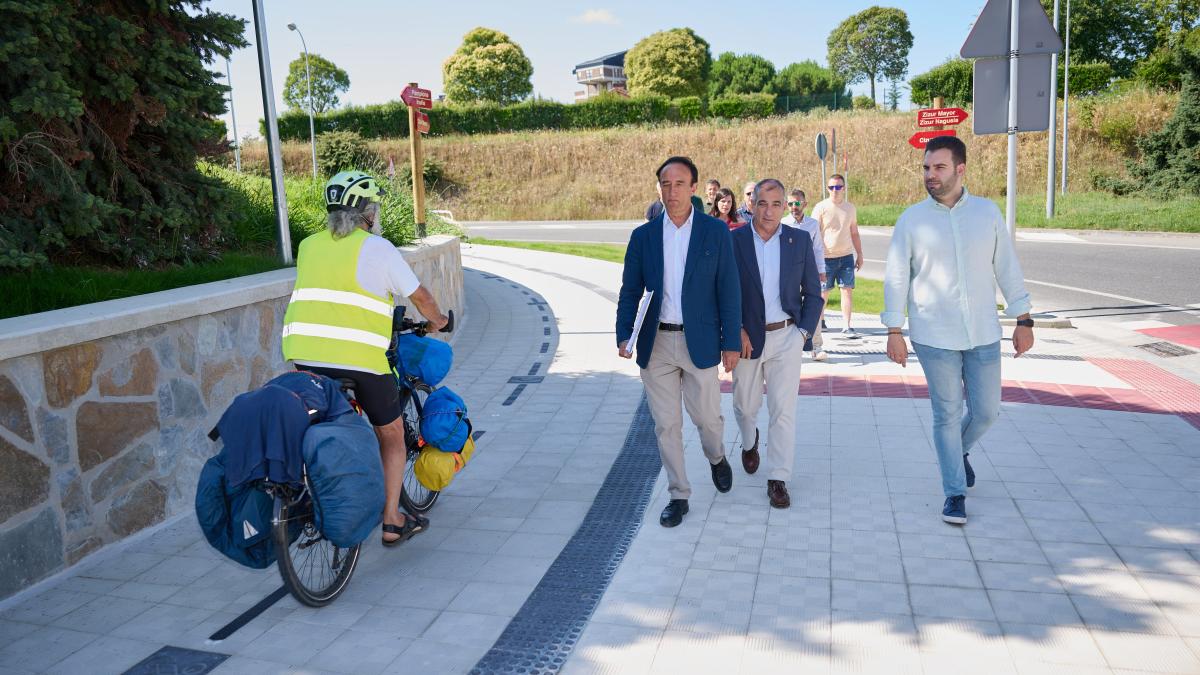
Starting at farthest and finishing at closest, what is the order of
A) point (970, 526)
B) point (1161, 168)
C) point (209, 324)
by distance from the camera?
point (1161, 168) < point (209, 324) < point (970, 526)

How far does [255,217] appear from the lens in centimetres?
966

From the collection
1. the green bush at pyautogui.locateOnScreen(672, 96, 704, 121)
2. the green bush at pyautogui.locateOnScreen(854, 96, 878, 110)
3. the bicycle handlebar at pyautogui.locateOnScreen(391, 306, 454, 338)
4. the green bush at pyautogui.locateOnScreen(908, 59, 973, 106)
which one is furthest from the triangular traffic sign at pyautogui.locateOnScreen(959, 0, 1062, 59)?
the green bush at pyautogui.locateOnScreen(854, 96, 878, 110)

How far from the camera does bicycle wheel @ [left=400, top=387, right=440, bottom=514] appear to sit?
505cm

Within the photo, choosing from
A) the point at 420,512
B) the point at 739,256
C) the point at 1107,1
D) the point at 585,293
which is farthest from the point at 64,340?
the point at 1107,1

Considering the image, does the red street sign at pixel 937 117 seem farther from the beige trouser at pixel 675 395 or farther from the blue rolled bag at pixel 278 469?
the blue rolled bag at pixel 278 469

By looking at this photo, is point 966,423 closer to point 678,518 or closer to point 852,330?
point 678,518

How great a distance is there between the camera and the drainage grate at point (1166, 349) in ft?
30.6

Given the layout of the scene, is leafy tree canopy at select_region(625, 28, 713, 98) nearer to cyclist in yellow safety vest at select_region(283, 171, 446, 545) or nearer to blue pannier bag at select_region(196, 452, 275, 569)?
cyclist in yellow safety vest at select_region(283, 171, 446, 545)

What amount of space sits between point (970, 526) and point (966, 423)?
2.14ft

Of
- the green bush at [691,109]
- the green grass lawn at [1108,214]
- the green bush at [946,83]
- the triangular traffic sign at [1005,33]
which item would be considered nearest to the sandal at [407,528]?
the triangular traffic sign at [1005,33]

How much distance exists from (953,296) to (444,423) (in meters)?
2.75

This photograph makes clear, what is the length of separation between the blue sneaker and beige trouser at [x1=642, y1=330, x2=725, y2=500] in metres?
1.29

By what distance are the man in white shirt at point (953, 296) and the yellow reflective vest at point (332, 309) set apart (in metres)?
2.63

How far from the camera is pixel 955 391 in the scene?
16.2ft
